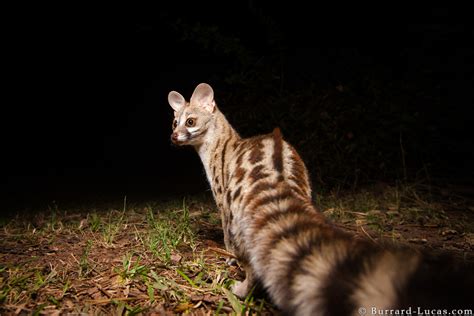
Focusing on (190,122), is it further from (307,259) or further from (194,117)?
(307,259)

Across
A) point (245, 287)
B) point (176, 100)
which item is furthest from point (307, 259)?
point (176, 100)

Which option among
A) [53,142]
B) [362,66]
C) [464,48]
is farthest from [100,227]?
[53,142]

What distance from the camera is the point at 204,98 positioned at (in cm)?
441

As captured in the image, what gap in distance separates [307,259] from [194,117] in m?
2.79

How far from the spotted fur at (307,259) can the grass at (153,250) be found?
1.16 feet

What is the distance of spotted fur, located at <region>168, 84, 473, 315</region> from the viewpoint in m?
1.28

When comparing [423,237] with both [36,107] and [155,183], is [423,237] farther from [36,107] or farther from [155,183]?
[36,107]

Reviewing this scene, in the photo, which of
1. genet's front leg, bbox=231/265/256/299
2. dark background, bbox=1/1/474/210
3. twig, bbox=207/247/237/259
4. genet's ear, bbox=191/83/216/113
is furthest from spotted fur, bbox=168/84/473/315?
dark background, bbox=1/1/474/210

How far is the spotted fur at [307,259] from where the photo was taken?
1.28 m

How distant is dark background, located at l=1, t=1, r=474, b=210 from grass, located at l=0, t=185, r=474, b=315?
124 cm

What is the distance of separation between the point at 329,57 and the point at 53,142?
309 inches

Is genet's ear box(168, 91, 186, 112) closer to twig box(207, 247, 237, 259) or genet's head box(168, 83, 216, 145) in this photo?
genet's head box(168, 83, 216, 145)

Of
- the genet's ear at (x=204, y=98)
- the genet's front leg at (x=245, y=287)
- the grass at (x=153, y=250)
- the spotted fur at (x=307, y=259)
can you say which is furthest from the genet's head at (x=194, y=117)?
the genet's front leg at (x=245, y=287)

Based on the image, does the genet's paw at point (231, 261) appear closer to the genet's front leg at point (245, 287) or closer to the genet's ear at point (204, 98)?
the genet's front leg at point (245, 287)
